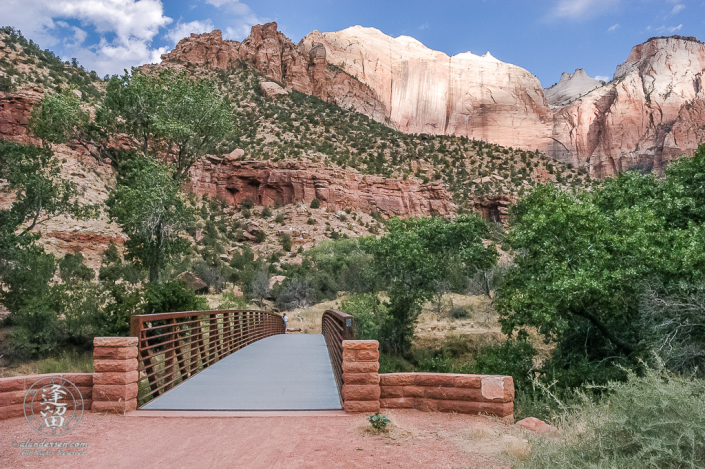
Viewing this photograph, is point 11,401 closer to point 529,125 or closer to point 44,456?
point 44,456

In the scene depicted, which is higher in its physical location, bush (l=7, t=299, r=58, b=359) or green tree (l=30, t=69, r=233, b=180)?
green tree (l=30, t=69, r=233, b=180)

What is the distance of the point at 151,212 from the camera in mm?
14930

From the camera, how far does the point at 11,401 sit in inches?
205

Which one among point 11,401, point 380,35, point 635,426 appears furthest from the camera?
point 380,35

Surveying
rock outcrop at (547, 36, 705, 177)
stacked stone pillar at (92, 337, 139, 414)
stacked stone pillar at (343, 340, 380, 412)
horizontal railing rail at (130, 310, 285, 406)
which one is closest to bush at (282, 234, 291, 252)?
horizontal railing rail at (130, 310, 285, 406)

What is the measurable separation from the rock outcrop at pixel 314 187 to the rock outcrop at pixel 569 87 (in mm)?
78714

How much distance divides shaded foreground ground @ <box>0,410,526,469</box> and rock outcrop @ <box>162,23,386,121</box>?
247 ft

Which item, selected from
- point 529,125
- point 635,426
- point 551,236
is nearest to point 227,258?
point 551,236

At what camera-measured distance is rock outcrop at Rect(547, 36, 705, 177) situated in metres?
87.9

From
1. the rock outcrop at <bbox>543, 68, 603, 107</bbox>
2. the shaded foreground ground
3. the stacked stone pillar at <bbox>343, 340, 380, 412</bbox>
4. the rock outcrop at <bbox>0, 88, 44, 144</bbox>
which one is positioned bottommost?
the shaded foreground ground

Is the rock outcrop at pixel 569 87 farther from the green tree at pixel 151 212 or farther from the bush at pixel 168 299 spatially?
the bush at pixel 168 299

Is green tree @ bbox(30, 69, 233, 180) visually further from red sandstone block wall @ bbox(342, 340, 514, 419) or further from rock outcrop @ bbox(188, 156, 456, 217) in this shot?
rock outcrop @ bbox(188, 156, 456, 217)

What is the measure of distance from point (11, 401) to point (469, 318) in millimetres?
26070

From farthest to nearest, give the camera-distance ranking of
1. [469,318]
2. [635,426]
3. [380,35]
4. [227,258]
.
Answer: [380,35]
[227,258]
[469,318]
[635,426]
